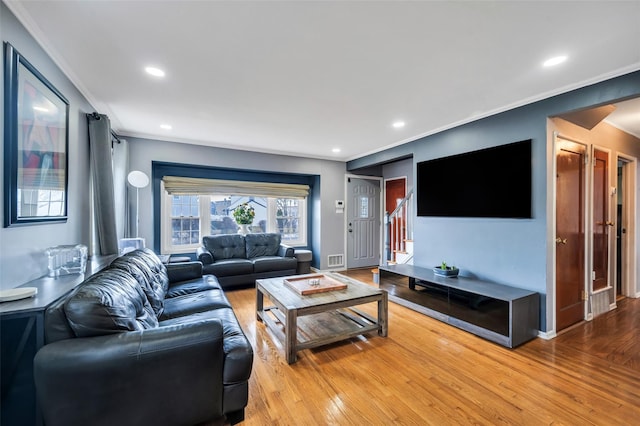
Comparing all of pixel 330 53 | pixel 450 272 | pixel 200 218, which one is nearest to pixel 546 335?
pixel 450 272

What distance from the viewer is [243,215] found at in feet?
16.7

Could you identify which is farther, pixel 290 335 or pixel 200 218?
pixel 200 218

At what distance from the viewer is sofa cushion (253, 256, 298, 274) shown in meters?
4.47

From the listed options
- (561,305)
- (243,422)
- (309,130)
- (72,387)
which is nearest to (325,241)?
(309,130)

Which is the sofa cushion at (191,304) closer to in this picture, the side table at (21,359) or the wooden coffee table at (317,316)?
the wooden coffee table at (317,316)

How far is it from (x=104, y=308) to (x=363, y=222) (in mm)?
5148

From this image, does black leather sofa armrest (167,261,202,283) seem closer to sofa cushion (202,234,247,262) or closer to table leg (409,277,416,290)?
sofa cushion (202,234,247,262)

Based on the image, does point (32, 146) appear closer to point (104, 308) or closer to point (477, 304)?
point (104, 308)

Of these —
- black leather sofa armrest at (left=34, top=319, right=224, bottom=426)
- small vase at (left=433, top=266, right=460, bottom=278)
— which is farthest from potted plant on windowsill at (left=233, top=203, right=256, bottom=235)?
black leather sofa armrest at (left=34, top=319, right=224, bottom=426)

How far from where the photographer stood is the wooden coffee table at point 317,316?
226 cm

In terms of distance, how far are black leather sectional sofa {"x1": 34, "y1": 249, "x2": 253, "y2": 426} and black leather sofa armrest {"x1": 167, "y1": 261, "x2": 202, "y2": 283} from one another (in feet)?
4.58

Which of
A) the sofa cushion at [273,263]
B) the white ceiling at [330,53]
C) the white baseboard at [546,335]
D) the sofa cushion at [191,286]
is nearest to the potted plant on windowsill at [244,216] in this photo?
the sofa cushion at [273,263]

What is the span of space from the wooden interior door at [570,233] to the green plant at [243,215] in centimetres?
446

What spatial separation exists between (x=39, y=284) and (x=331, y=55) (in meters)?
2.36
